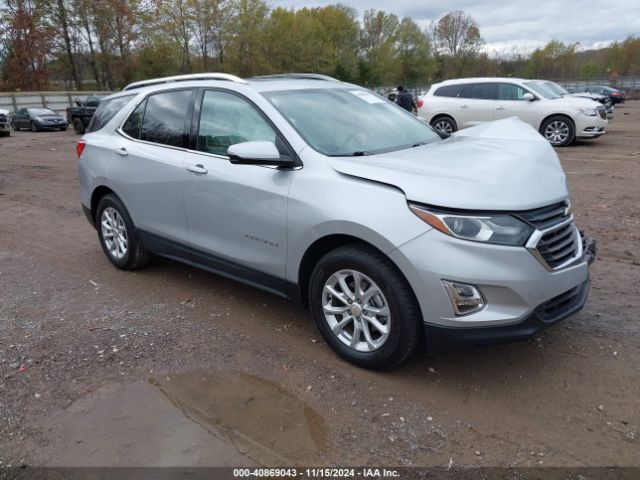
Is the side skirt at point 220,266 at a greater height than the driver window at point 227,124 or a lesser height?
lesser

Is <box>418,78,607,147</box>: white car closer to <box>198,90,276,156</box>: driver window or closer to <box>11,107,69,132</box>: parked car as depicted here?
<box>198,90,276,156</box>: driver window

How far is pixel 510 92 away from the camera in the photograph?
1443 centimetres

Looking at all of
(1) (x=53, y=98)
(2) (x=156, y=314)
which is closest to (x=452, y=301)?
(2) (x=156, y=314)

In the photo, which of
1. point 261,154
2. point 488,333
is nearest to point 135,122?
point 261,154

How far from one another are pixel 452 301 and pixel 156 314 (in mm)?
2531

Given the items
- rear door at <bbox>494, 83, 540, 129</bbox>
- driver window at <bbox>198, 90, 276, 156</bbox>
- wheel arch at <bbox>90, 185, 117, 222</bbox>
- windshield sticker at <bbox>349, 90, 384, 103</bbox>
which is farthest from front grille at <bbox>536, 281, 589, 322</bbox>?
rear door at <bbox>494, 83, 540, 129</bbox>

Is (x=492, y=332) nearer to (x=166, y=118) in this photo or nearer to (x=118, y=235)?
(x=166, y=118)

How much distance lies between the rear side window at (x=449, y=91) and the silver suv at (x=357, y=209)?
36.6ft

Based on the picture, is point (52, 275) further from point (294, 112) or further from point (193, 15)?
point (193, 15)

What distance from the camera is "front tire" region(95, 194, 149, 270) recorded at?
204 inches

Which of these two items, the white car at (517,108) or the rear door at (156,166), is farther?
the white car at (517,108)

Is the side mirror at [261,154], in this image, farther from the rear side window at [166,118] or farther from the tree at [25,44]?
the tree at [25,44]

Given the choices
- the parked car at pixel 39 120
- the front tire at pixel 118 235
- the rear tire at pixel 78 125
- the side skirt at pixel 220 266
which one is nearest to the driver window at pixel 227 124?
the side skirt at pixel 220 266

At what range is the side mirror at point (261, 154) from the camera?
3.58 metres
